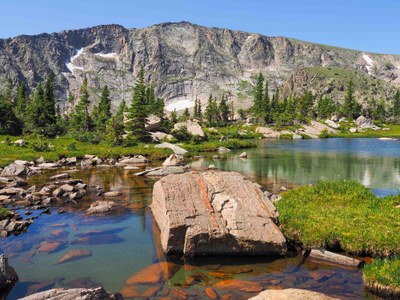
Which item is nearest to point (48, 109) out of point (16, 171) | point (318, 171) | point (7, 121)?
point (7, 121)

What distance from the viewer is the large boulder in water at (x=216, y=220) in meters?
15.9

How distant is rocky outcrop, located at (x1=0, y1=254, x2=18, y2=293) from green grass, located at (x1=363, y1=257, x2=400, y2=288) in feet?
44.9

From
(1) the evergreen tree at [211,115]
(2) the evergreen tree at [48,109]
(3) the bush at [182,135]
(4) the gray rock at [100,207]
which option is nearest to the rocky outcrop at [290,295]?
(4) the gray rock at [100,207]

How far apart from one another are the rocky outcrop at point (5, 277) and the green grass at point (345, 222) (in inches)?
494

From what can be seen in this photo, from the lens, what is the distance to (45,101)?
95250 mm

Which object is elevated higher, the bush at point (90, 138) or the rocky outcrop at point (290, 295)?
the bush at point (90, 138)

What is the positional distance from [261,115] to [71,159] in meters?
123

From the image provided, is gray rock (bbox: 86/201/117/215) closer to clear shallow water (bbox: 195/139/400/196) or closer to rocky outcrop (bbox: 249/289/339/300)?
clear shallow water (bbox: 195/139/400/196)

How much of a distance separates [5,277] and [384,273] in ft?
47.0

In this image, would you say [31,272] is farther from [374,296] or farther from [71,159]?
[71,159]

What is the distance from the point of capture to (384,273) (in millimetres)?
12602

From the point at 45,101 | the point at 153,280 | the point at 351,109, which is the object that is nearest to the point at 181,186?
the point at 153,280

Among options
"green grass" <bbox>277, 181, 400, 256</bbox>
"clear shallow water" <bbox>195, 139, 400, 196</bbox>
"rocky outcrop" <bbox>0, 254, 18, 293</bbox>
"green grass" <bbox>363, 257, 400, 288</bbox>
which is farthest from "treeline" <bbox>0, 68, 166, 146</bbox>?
"green grass" <bbox>363, 257, 400, 288</bbox>

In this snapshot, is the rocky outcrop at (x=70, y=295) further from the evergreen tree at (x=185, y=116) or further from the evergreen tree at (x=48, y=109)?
the evergreen tree at (x=185, y=116)
